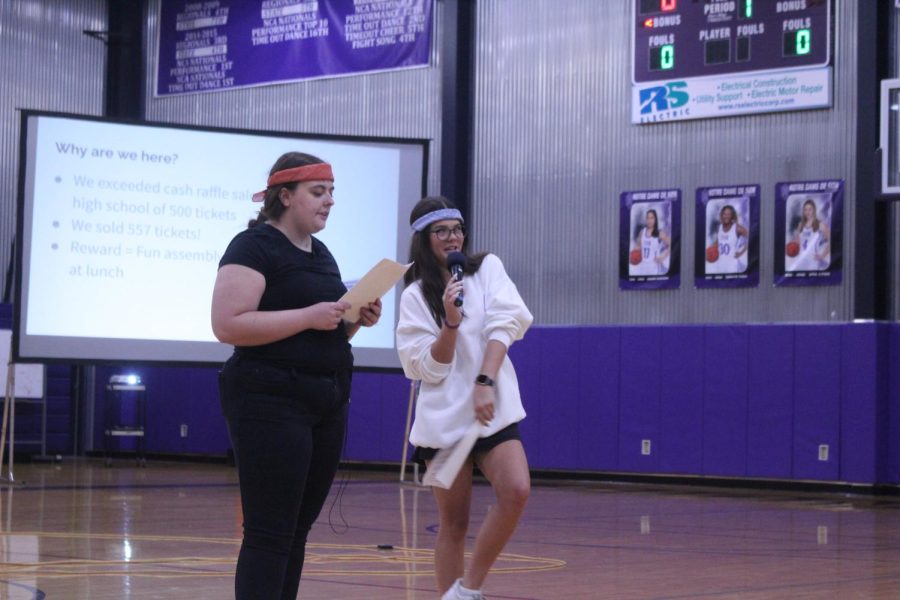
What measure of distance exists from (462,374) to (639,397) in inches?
422

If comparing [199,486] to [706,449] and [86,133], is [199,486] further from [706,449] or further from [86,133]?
[706,449]

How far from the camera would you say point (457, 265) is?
14.9 ft

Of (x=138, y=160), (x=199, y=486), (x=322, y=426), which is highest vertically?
(x=138, y=160)

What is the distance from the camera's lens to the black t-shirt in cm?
363

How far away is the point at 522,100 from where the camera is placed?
16.5 m

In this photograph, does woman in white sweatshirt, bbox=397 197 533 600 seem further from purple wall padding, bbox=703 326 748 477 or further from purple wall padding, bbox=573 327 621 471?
purple wall padding, bbox=573 327 621 471

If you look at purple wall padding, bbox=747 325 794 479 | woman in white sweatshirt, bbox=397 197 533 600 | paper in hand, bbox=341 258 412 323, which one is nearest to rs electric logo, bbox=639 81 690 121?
purple wall padding, bbox=747 325 794 479

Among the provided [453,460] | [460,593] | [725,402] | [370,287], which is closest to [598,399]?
[725,402]

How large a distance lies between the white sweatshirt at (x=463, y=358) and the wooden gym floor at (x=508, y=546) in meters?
1.48

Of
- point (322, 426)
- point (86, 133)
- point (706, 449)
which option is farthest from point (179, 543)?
point (706, 449)

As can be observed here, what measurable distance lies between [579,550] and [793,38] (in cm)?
789

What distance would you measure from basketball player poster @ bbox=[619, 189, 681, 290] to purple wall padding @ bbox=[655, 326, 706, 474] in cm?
74

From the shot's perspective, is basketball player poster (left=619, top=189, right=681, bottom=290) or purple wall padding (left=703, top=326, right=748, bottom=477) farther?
basketball player poster (left=619, top=189, right=681, bottom=290)

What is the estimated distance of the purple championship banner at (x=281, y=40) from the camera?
57.0 ft
